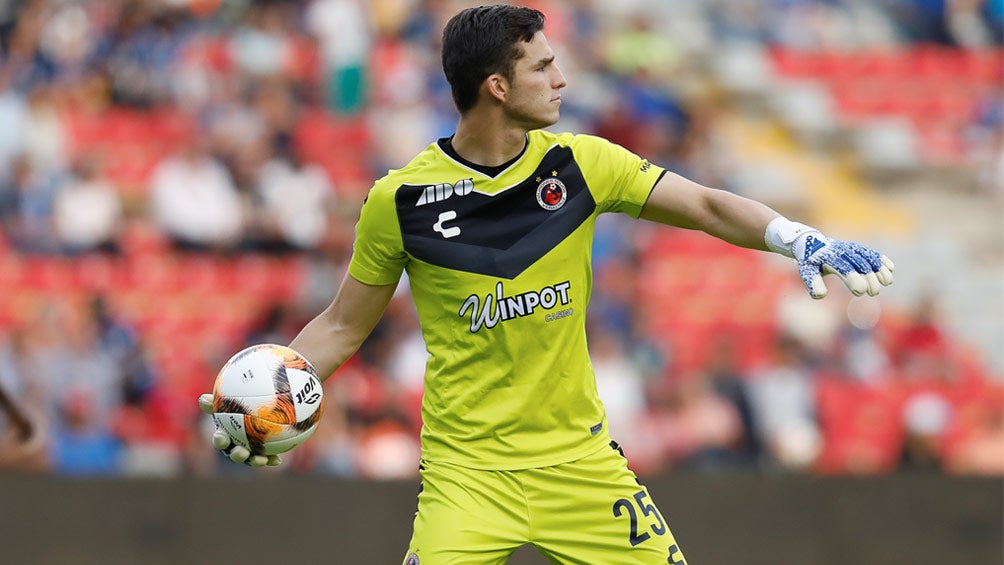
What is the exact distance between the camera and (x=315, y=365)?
18.6 ft

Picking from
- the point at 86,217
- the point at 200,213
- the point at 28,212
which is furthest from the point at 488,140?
the point at 28,212

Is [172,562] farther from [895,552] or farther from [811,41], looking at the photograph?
[811,41]

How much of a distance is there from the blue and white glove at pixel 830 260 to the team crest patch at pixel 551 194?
0.78 m

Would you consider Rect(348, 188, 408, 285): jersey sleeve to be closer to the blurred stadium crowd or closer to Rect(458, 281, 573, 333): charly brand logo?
Rect(458, 281, 573, 333): charly brand logo

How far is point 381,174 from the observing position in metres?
14.1

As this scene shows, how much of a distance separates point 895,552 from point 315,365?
4.48 m

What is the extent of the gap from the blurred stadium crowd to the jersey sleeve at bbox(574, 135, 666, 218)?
3341mm

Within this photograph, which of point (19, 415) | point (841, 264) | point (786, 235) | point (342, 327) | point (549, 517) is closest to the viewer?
point (841, 264)

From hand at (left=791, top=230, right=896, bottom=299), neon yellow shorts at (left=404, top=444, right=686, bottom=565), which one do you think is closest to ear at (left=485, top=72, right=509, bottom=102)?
hand at (left=791, top=230, right=896, bottom=299)

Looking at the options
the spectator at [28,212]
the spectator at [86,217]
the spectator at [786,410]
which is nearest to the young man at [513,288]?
the spectator at [786,410]

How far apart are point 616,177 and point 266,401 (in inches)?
59.9

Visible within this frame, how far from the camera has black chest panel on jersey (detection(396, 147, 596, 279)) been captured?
5.50m

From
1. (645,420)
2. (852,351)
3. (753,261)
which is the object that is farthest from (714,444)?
(753,261)

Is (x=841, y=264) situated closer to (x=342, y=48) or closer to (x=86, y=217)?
(x=86, y=217)
